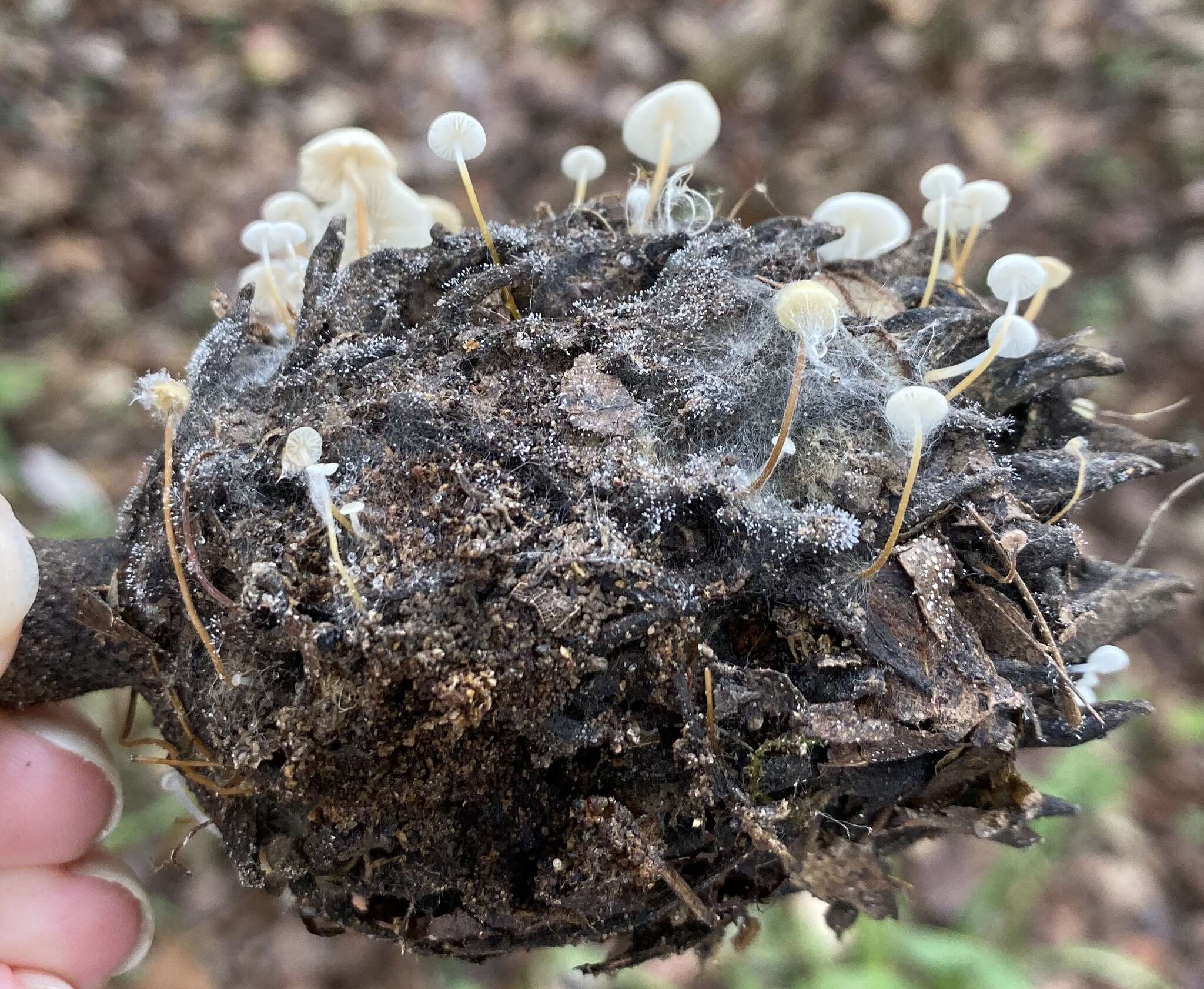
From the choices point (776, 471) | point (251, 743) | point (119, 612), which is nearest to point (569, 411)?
point (776, 471)

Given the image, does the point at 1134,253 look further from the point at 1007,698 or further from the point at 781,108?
the point at 1007,698

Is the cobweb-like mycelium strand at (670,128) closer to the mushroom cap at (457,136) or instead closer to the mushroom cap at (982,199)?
the mushroom cap at (457,136)

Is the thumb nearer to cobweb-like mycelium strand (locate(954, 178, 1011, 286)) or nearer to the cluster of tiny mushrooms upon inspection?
the cluster of tiny mushrooms

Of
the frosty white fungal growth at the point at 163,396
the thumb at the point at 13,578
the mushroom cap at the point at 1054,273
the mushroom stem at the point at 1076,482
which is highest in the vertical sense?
the mushroom cap at the point at 1054,273

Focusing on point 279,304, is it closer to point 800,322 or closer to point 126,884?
point 800,322

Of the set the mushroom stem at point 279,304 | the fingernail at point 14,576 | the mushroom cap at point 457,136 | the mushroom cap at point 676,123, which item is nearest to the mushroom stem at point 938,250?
the mushroom cap at point 676,123

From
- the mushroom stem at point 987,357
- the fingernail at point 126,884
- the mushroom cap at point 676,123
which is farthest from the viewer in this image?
the fingernail at point 126,884
